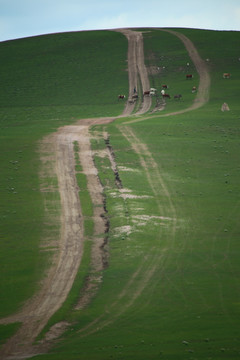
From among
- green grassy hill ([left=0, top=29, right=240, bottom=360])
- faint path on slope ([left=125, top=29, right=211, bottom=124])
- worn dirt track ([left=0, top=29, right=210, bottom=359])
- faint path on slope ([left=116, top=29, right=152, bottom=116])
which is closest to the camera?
green grassy hill ([left=0, top=29, right=240, bottom=360])

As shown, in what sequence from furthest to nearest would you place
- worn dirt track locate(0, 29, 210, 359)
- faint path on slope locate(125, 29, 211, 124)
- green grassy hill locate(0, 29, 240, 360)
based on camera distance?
faint path on slope locate(125, 29, 211, 124), worn dirt track locate(0, 29, 210, 359), green grassy hill locate(0, 29, 240, 360)

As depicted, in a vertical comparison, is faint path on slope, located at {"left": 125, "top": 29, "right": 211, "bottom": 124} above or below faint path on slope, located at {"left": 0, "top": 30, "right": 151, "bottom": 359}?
above

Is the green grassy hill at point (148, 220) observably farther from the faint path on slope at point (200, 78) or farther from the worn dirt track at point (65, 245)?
the faint path on slope at point (200, 78)

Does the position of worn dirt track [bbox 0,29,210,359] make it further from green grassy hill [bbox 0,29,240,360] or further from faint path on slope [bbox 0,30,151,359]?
green grassy hill [bbox 0,29,240,360]

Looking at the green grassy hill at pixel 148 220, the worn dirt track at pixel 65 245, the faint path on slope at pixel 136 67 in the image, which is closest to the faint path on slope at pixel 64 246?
the worn dirt track at pixel 65 245

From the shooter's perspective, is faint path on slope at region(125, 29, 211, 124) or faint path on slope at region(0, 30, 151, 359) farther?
faint path on slope at region(125, 29, 211, 124)

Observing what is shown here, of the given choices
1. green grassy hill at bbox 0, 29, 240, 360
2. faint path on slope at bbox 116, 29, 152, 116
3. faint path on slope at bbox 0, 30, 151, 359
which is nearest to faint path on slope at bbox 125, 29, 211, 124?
green grassy hill at bbox 0, 29, 240, 360

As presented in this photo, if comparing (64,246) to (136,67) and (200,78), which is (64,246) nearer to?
(200,78)
